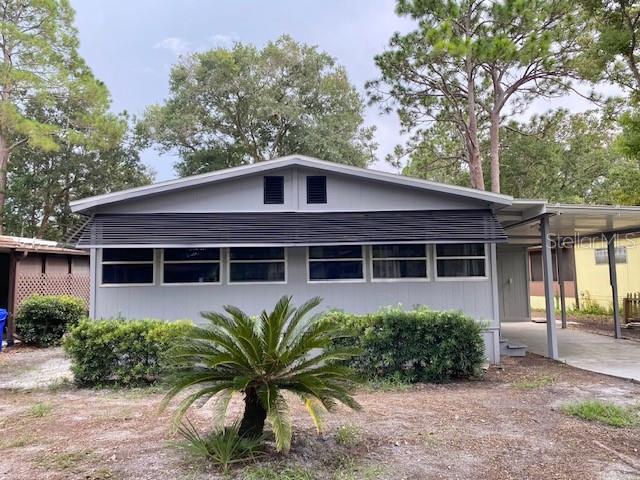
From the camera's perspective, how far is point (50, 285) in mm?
13250

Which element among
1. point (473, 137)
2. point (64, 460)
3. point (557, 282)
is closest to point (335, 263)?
point (64, 460)

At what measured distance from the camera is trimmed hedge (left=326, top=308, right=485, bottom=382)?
7.14 m

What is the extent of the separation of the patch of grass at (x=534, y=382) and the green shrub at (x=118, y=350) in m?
4.91

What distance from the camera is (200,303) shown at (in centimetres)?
891

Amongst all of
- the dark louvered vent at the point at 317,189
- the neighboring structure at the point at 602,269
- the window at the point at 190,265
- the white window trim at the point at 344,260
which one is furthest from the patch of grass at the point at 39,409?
the neighboring structure at the point at 602,269

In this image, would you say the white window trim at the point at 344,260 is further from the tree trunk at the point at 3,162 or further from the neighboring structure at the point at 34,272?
the tree trunk at the point at 3,162

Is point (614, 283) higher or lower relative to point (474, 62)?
lower

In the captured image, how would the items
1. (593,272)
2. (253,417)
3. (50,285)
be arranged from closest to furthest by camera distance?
(253,417)
(50,285)
(593,272)

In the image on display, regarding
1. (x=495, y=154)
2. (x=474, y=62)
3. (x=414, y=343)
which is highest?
(x=474, y=62)

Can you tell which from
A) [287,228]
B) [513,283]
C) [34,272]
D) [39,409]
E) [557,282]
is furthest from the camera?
[557,282]

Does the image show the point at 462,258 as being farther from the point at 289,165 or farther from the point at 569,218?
the point at 289,165

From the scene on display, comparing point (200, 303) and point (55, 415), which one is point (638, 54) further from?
point (55, 415)

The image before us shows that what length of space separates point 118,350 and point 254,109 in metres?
17.9

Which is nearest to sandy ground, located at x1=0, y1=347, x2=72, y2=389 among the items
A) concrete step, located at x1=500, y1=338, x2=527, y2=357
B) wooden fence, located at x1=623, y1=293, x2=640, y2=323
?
concrete step, located at x1=500, y1=338, x2=527, y2=357
